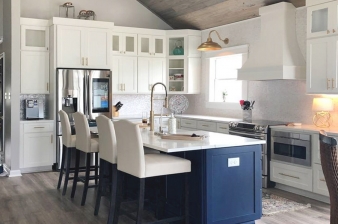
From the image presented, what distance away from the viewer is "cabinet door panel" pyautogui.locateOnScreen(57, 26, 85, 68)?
6.44 m

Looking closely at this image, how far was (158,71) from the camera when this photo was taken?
25.1 ft

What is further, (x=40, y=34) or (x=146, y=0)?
(x=146, y=0)

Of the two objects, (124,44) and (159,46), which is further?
(159,46)

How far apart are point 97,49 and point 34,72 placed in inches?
44.1

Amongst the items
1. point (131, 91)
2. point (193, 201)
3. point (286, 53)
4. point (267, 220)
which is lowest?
point (267, 220)

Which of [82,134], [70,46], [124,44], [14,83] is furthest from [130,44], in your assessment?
[82,134]

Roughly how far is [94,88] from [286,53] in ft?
10.5

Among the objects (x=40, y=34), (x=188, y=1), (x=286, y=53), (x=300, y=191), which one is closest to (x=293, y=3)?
(x=286, y=53)

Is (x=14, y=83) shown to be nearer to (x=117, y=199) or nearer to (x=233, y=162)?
(x=117, y=199)

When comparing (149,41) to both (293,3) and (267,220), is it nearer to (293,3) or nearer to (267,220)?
(293,3)

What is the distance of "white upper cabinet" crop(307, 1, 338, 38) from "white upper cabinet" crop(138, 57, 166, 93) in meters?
3.33

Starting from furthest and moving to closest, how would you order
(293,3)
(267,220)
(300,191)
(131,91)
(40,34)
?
(131,91)
(40,34)
(293,3)
(300,191)
(267,220)

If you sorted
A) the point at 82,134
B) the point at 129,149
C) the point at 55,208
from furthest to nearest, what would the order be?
1. the point at 82,134
2. the point at 55,208
3. the point at 129,149

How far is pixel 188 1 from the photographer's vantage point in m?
6.85
